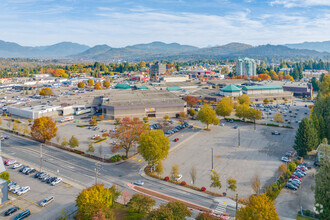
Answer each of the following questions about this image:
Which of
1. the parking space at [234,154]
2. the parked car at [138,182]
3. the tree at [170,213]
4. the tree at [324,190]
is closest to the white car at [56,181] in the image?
the parked car at [138,182]


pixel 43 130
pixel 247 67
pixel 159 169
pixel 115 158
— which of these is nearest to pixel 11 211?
pixel 115 158

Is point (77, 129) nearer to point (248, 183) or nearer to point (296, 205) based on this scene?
point (248, 183)

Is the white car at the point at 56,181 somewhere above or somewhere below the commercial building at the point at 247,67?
below

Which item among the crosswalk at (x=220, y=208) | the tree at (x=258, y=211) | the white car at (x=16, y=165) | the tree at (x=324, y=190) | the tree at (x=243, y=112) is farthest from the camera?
the tree at (x=243, y=112)

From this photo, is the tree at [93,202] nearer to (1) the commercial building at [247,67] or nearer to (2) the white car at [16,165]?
(2) the white car at [16,165]

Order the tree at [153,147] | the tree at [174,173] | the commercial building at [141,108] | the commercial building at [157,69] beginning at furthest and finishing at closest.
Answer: the commercial building at [157,69], the commercial building at [141,108], the tree at [153,147], the tree at [174,173]

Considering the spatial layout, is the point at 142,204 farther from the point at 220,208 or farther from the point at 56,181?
the point at 56,181

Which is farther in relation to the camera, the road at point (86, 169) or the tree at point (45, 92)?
the tree at point (45, 92)
